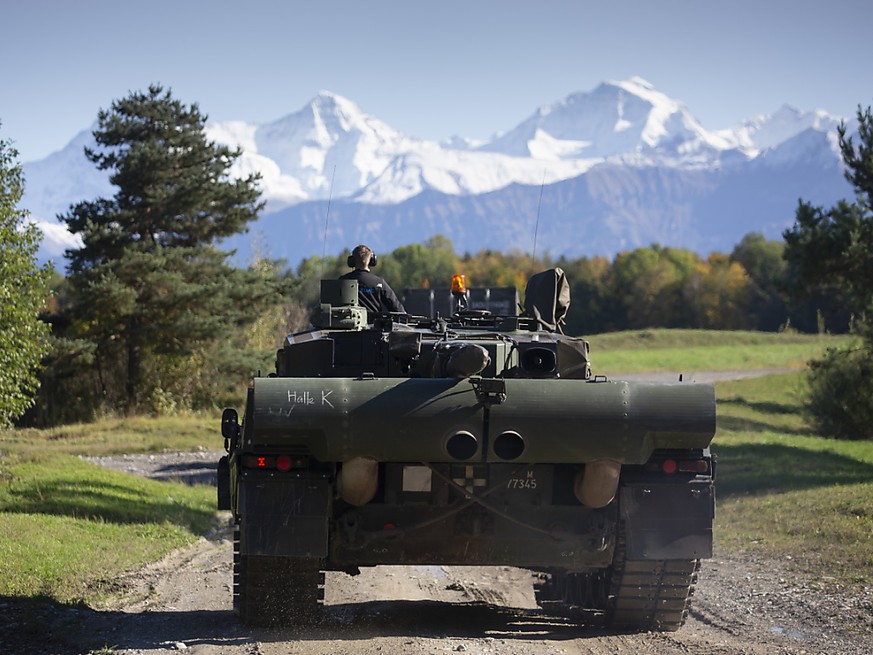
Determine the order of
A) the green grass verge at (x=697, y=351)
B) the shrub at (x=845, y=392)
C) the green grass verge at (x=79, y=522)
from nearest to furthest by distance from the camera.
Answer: the green grass verge at (x=79, y=522) < the shrub at (x=845, y=392) < the green grass verge at (x=697, y=351)

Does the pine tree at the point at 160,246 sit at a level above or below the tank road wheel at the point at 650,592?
above

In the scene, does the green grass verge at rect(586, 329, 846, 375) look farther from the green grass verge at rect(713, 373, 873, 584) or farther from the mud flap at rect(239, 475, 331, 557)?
the mud flap at rect(239, 475, 331, 557)

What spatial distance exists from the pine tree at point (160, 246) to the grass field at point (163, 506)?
4.14m

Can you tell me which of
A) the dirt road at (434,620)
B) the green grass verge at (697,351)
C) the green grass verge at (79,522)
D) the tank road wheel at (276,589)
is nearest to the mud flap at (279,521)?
the tank road wheel at (276,589)

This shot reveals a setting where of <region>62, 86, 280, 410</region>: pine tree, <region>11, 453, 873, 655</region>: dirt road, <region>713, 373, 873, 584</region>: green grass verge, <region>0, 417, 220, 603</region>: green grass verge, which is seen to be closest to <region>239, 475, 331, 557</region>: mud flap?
<region>11, 453, 873, 655</region>: dirt road

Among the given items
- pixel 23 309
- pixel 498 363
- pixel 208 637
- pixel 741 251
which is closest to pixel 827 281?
pixel 23 309

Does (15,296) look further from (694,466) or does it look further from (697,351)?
(697,351)

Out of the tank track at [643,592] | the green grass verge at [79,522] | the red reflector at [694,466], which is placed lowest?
the green grass verge at [79,522]

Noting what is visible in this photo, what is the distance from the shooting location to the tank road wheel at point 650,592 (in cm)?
879

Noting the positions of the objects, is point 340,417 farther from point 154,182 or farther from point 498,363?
point 154,182

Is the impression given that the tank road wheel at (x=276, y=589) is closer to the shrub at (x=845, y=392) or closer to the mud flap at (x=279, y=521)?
the mud flap at (x=279, y=521)

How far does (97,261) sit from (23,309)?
61.5 feet

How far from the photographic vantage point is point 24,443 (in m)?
28.1

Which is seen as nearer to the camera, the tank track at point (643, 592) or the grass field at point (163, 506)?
the tank track at point (643, 592)
